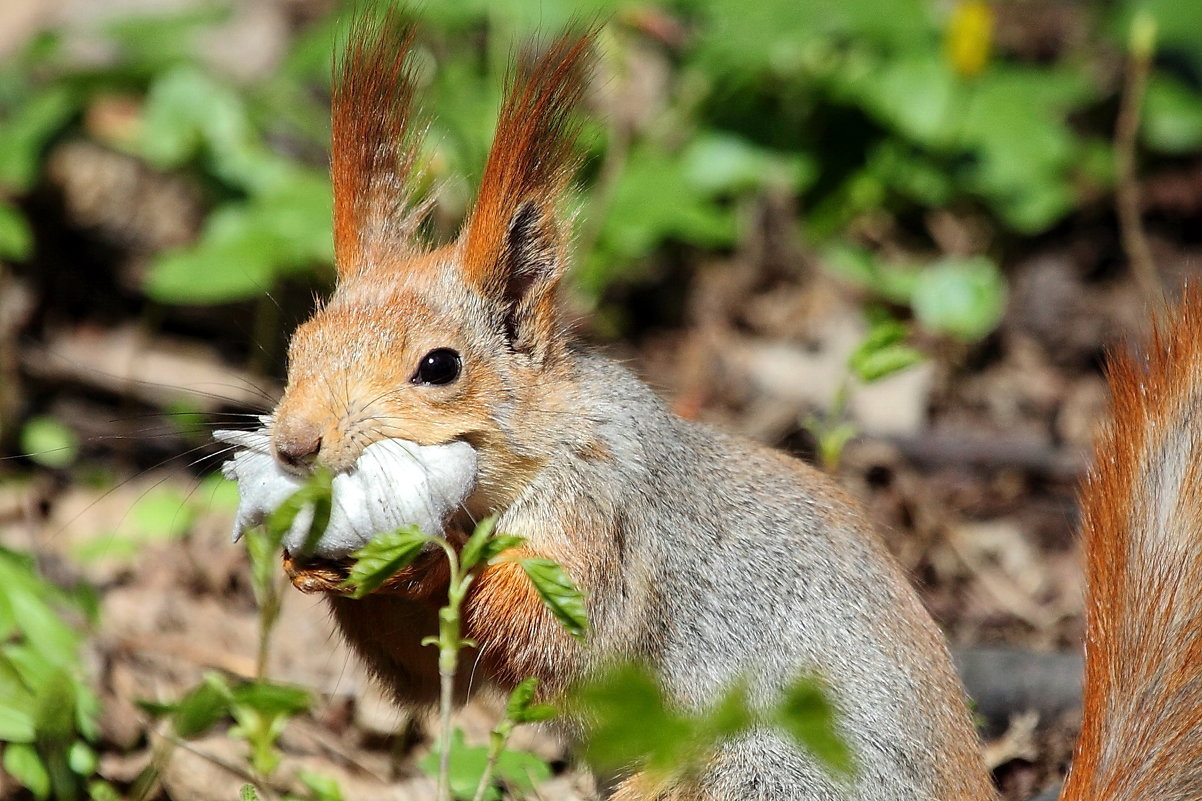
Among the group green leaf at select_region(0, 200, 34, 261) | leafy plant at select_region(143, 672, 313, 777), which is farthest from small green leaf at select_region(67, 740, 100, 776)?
green leaf at select_region(0, 200, 34, 261)

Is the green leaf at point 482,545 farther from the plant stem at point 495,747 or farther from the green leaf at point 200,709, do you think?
the green leaf at point 200,709

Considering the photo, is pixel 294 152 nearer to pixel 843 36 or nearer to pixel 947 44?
pixel 843 36

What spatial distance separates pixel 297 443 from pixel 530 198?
646 mm

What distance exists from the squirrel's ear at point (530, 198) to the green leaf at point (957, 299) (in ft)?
6.87

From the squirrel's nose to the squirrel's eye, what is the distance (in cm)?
24

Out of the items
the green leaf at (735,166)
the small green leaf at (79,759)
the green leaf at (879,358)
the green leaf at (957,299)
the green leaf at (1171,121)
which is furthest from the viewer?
the green leaf at (1171,121)

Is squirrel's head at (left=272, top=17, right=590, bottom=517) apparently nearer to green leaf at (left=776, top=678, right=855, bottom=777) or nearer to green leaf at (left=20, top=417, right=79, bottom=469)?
green leaf at (left=776, top=678, right=855, bottom=777)

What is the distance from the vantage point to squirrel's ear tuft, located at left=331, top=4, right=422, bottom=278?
2.53 metres

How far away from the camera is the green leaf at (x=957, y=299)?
4.37 meters

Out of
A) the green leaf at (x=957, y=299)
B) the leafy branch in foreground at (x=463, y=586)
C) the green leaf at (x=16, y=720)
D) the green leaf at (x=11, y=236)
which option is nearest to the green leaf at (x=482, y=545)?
the leafy branch in foreground at (x=463, y=586)

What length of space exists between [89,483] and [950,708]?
8.71ft

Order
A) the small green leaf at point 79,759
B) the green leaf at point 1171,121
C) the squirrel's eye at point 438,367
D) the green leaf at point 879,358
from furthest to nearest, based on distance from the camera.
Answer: the green leaf at point 1171,121 → the green leaf at point 879,358 → the small green leaf at point 79,759 → the squirrel's eye at point 438,367

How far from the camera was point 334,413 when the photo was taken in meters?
2.24

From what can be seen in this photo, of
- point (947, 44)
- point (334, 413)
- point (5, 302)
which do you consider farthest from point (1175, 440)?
point (5, 302)
